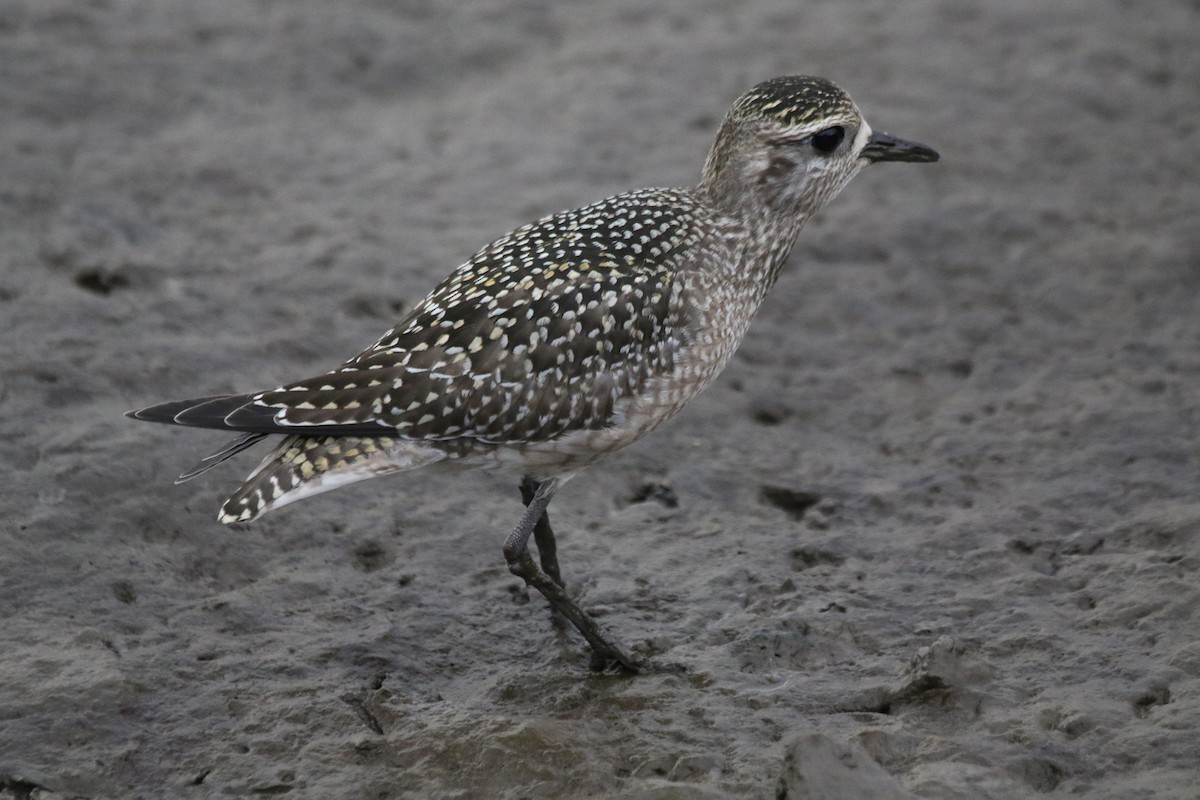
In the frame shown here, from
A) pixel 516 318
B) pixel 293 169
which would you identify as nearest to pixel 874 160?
pixel 516 318

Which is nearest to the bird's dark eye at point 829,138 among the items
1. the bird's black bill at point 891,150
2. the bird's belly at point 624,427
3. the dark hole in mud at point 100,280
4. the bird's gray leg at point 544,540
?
the bird's black bill at point 891,150

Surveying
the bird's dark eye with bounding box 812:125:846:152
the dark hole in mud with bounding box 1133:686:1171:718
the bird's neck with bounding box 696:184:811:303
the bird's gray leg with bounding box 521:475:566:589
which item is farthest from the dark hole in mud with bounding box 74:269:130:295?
the dark hole in mud with bounding box 1133:686:1171:718

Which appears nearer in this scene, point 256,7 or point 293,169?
point 293,169

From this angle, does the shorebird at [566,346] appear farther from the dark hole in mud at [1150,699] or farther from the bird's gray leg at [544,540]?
the dark hole in mud at [1150,699]

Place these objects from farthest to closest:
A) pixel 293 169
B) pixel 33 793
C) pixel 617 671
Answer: pixel 293 169 → pixel 617 671 → pixel 33 793

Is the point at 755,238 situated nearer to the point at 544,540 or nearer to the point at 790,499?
the point at 790,499

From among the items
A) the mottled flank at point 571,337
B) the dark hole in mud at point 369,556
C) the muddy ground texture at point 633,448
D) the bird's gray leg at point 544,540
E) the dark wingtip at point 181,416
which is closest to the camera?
the dark wingtip at point 181,416

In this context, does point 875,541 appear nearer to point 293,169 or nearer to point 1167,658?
point 1167,658
